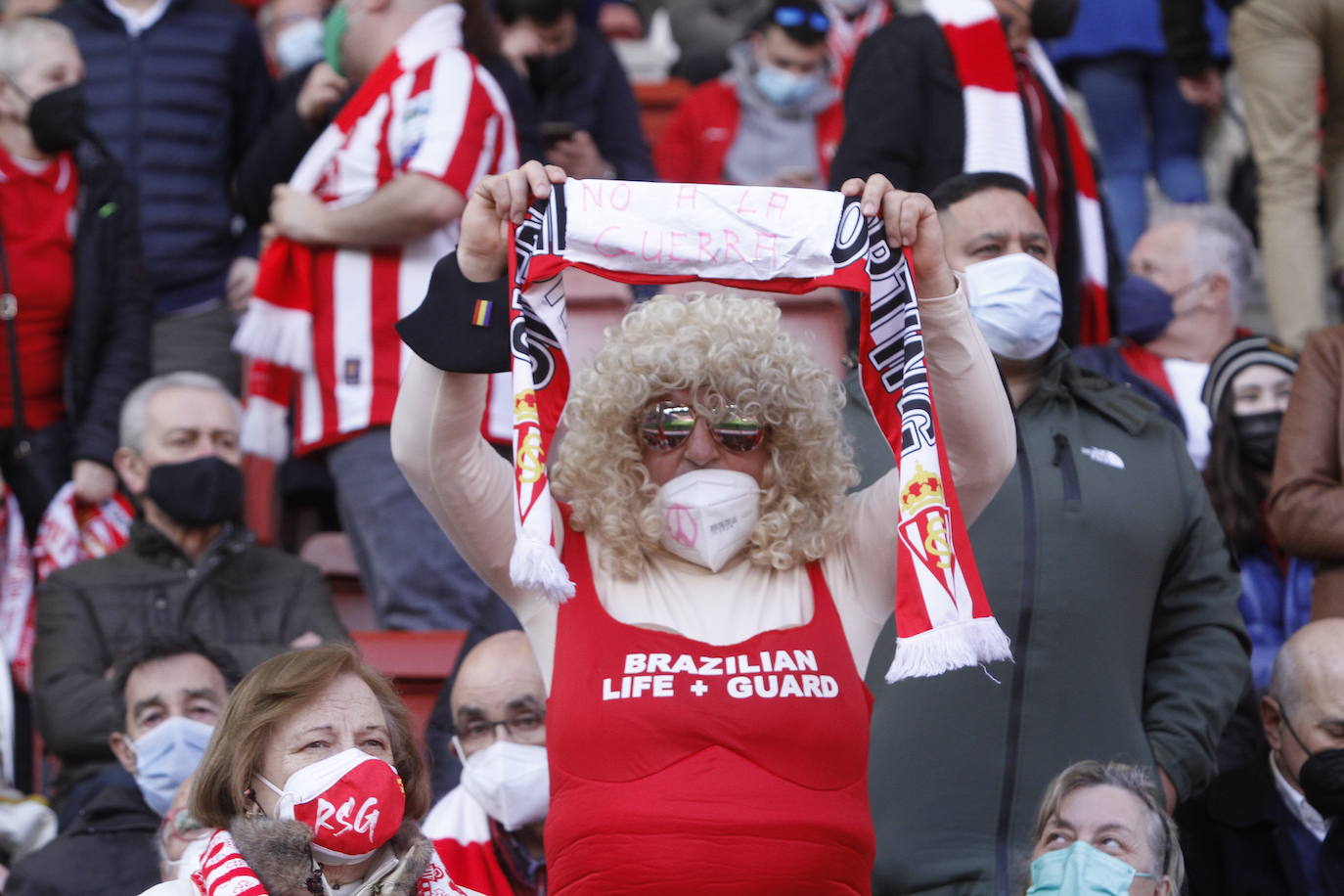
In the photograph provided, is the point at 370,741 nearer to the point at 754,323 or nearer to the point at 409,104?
the point at 754,323

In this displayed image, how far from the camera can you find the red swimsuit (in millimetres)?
3340

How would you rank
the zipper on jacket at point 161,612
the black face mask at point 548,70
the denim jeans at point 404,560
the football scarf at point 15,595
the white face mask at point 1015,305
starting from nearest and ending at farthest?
the white face mask at point 1015,305, the zipper on jacket at point 161,612, the denim jeans at point 404,560, the football scarf at point 15,595, the black face mask at point 548,70

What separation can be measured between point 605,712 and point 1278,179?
4.37m

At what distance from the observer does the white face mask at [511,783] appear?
4.53 meters

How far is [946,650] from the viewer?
10.9ft

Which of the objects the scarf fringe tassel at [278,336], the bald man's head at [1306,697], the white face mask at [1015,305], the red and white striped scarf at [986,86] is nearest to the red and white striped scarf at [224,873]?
the white face mask at [1015,305]

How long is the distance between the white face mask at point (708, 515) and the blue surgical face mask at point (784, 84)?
13.8 feet

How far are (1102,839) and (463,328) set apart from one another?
162cm

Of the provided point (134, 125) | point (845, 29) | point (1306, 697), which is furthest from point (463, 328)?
point (845, 29)

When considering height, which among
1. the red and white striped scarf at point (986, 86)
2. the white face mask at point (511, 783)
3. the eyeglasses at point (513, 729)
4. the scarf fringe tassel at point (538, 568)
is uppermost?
the red and white striped scarf at point (986, 86)

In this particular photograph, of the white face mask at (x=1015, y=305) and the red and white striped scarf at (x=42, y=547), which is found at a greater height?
the white face mask at (x=1015, y=305)

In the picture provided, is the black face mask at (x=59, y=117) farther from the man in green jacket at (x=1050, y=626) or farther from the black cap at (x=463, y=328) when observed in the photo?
the black cap at (x=463, y=328)

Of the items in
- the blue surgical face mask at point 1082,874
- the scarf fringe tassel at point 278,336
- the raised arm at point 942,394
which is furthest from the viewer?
the scarf fringe tassel at point 278,336

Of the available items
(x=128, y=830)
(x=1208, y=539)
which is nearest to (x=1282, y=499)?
(x=1208, y=539)
